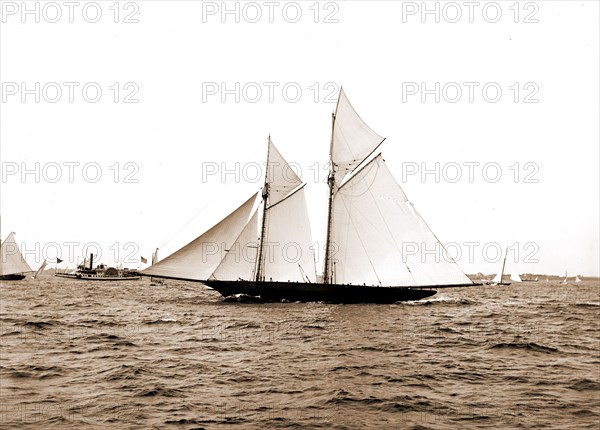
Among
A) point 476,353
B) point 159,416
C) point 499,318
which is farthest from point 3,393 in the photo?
point 499,318

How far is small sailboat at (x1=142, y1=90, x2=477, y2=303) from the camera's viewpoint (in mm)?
39031

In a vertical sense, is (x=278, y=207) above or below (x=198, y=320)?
above

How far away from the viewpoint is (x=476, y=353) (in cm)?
1902

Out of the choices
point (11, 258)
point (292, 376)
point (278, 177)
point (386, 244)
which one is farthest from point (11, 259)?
point (292, 376)

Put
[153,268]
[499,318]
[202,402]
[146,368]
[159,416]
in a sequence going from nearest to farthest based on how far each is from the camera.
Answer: [159,416], [202,402], [146,368], [499,318], [153,268]

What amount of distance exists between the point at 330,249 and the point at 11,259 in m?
76.3

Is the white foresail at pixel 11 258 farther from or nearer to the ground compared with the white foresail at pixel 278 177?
nearer to the ground

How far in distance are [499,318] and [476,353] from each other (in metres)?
16.7

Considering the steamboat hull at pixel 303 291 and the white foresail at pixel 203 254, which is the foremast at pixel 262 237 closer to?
the steamboat hull at pixel 303 291

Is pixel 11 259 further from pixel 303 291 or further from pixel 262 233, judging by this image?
pixel 303 291

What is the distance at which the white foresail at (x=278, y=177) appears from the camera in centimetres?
4294

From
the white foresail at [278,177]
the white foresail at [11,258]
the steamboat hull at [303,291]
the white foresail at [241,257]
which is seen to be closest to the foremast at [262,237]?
the white foresail at [278,177]

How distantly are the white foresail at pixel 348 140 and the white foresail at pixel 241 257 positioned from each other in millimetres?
9403

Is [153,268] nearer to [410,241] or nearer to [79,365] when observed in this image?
[410,241]
